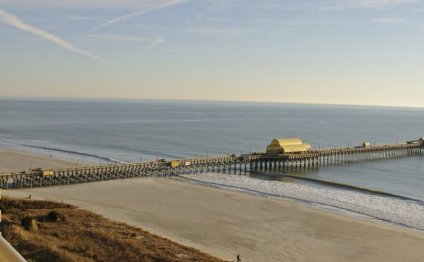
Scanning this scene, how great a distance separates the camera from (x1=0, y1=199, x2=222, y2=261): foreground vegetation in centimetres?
2236

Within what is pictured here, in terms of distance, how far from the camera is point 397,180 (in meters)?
64.6

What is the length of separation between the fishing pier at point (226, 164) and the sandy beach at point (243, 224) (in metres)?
2.45

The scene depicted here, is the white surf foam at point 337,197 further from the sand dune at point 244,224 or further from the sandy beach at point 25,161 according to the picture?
the sandy beach at point 25,161

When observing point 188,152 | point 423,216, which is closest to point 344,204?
point 423,216

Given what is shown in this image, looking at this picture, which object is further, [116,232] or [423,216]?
[423,216]

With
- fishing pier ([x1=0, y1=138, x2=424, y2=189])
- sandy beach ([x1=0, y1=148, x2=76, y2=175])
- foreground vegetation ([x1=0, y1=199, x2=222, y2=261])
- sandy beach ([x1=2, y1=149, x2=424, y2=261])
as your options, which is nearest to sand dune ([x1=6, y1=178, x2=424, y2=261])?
sandy beach ([x1=2, y1=149, x2=424, y2=261])

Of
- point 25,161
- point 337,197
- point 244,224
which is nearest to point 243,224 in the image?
point 244,224

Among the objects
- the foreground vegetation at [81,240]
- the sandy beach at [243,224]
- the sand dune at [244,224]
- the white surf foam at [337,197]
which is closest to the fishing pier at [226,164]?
the sandy beach at [243,224]

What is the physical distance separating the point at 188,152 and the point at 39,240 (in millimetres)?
66229

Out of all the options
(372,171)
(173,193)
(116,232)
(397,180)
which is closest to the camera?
(116,232)

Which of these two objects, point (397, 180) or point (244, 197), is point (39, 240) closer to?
point (244, 197)

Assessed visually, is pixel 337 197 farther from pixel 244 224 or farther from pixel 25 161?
pixel 25 161

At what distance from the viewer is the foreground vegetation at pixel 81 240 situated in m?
22.4

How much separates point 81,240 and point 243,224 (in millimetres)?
14726
